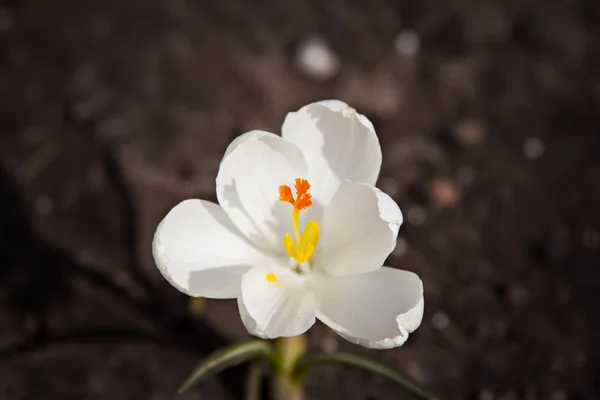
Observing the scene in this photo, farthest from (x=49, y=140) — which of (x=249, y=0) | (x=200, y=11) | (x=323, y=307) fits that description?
(x=323, y=307)

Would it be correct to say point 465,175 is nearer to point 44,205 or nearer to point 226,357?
point 226,357

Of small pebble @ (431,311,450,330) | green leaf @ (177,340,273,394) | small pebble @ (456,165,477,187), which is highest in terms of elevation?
green leaf @ (177,340,273,394)

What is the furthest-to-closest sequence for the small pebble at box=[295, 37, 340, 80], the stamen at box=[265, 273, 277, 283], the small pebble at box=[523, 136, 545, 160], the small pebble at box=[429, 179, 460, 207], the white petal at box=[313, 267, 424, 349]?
1. the small pebble at box=[295, 37, 340, 80]
2. the small pebble at box=[523, 136, 545, 160]
3. the small pebble at box=[429, 179, 460, 207]
4. the stamen at box=[265, 273, 277, 283]
5. the white petal at box=[313, 267, 424, 349]

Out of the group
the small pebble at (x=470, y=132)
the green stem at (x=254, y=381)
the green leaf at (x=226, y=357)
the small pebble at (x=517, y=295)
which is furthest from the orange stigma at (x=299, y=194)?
the small pebble at (x=470, y=132)

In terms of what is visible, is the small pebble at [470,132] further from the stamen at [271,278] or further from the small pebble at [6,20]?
the small pebble at [6,20]

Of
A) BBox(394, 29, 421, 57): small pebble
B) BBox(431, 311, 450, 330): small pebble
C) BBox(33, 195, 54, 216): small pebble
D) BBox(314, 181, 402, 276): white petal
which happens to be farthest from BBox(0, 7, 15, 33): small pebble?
BBox(431, 311, 450, 330): small pebble

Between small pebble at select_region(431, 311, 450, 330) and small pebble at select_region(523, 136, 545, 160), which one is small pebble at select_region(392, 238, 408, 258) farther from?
small pebble at select_region(523, 136, 545, 160)

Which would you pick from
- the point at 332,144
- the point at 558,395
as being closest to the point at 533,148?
the point at 558,395
